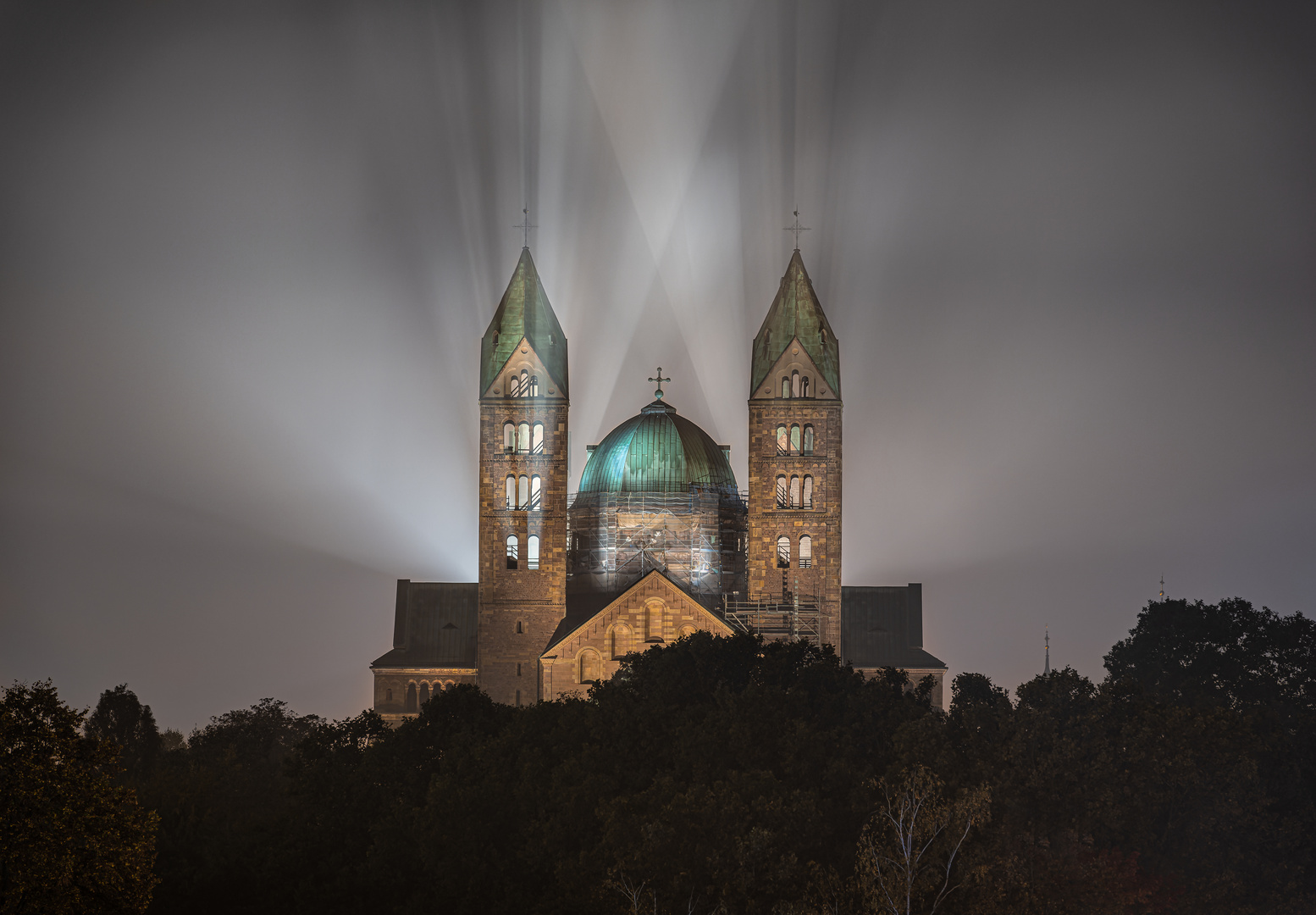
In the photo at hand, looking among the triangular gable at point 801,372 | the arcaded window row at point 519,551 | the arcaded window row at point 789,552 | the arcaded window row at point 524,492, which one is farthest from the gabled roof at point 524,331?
the arcaded window row at point 789,552

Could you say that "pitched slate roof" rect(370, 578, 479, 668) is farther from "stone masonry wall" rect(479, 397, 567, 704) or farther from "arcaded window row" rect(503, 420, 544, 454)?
"arcaded window row" rect(503, 420, 544, 454)

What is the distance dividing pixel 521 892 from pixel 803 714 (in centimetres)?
1313

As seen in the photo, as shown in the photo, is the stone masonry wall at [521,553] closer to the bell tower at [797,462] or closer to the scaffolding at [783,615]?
the scaffolding at [783,615]

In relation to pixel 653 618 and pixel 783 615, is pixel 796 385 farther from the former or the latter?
pixel 653 618

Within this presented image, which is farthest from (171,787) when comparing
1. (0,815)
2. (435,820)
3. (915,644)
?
(915,644)

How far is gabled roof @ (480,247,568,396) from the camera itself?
85500 millimetres

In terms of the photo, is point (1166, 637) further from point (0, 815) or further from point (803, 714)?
point (0, 815)

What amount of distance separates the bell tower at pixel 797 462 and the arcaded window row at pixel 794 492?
0.14 feet

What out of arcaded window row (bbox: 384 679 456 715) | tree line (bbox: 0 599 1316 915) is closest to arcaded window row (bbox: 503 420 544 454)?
arcaded window row (bbox: 384 679 456 715)

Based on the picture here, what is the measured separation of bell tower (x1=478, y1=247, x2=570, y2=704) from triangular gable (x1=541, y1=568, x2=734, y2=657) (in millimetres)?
5459

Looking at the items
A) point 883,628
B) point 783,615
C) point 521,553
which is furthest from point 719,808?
point 883,628

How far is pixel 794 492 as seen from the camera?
87.4 meters

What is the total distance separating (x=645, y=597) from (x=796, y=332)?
16.1 metres

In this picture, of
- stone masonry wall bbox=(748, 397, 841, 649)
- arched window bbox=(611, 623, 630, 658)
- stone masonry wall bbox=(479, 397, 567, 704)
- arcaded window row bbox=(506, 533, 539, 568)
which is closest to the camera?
arched window bbox=(611, 623, 630, 658)
